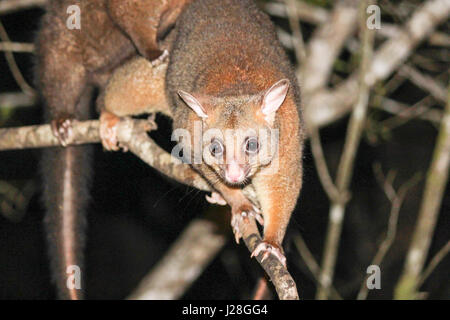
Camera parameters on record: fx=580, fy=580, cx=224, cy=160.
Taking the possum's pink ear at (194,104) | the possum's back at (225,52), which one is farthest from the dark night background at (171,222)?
the possum's pink ear at (194,104)

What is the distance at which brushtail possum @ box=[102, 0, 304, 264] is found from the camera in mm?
3625

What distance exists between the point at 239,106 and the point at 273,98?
0.72 feet

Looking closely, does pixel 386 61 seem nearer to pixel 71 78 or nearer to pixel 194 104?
pixel 194 104

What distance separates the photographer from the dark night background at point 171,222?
22.2 feet

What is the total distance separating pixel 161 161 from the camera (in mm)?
4391

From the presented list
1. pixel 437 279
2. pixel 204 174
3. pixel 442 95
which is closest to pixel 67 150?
pixel 204 174

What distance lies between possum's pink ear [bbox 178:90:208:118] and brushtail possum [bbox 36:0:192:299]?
Result: 987mm

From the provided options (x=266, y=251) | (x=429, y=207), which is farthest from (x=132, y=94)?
(x=429, y=207)

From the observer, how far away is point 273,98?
11.9ft

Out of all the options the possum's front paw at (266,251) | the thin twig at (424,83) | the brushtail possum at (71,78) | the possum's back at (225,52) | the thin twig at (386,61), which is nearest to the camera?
the possum's front paw at (266,251)

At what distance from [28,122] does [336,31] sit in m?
3.55

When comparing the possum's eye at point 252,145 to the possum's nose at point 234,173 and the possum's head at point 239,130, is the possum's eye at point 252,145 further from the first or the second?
the possum's nose at point 234,173

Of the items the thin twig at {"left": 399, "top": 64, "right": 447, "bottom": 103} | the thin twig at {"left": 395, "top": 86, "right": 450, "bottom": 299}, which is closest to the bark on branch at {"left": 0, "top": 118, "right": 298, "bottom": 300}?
the thin twig at {"left": 395, "top": 86, "right": 450, "bottom": 299}

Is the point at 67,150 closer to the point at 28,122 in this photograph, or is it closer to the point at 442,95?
the point at 28,122
